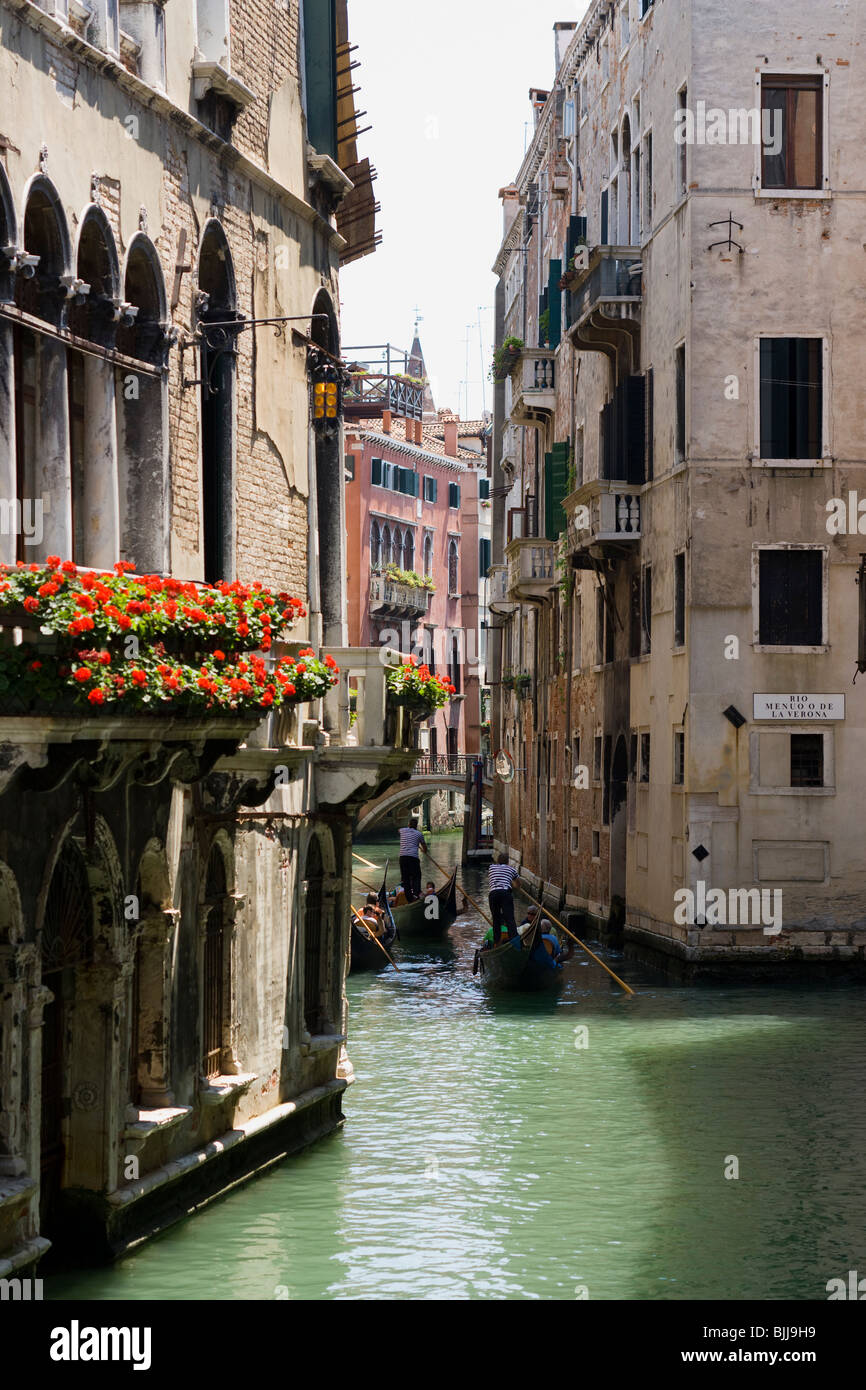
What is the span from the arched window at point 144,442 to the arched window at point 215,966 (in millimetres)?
1722

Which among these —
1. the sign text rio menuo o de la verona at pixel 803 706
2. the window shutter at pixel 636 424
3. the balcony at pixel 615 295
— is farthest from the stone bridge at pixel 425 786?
the sign text rio menuo o de la verona at pixel 803 706

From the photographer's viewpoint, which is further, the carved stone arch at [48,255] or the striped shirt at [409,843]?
the striped shirt at [409,843]

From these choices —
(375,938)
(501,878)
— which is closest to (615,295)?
(501,878)

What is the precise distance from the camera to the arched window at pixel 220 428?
1122 cm

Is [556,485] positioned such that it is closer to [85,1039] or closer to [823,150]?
[823,150]

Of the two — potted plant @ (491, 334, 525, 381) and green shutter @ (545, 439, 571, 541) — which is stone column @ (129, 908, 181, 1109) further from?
potted plant @ (491, 334, 525, 381)

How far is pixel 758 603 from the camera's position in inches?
800

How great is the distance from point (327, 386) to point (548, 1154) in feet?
17.1

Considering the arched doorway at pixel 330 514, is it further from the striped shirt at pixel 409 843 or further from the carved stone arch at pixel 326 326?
the striped shirt at pixel 409 843

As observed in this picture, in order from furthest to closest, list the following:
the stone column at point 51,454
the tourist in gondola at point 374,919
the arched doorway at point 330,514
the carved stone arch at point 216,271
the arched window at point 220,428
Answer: the tourist in gondola at point 374,919 → the arched doorway at point 330,514 → the arched window at point 220,428 → the carved stone arch at point 216,271 → the stone column at point 51,454

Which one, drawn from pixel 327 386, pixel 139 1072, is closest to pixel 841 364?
pixel 327 386

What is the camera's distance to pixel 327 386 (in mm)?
13383

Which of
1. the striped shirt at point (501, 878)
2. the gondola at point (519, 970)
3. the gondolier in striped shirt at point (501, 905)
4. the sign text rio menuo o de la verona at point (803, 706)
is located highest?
the sign text rio menuo o de la verona at point (803, 706)
